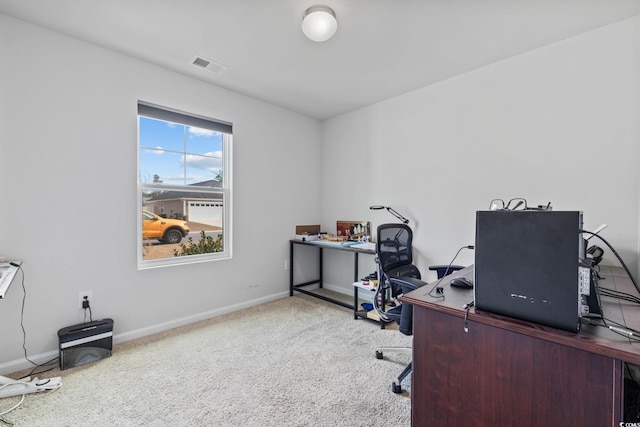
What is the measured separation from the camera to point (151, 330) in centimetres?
257

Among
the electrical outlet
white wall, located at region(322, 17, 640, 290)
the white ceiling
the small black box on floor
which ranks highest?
the white ceiling

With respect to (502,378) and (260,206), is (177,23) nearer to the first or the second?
(260,206)

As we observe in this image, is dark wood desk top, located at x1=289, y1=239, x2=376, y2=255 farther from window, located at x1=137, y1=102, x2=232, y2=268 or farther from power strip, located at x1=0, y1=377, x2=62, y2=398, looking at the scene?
power strip, located at x1=0, y1=377, x2=62, y2=398

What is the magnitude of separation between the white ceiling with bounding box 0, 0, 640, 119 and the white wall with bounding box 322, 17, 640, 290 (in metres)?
0.20

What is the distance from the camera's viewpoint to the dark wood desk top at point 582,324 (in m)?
0.82

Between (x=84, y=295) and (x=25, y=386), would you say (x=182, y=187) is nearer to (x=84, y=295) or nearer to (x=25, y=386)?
(x=84, y=295)

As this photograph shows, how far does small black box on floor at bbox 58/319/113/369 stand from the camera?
2.01 metres

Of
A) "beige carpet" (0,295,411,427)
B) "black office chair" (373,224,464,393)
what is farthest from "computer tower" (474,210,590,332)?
"beige carpet" (0,295,411,427)

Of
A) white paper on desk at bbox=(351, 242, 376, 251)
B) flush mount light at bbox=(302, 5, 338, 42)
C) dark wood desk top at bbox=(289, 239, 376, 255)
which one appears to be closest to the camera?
flush mount light at bbox=(302, 5, 338, 42)

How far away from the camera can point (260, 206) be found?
341cm

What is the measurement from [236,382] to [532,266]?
6.14 ft

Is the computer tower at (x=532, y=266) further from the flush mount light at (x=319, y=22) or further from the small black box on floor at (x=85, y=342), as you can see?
the small black box on floor at (x=85, y=342)

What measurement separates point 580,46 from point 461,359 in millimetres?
2547

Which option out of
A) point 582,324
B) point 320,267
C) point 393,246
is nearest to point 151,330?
point 320,267
